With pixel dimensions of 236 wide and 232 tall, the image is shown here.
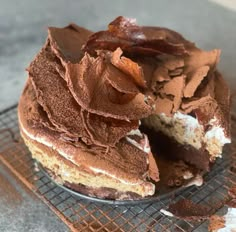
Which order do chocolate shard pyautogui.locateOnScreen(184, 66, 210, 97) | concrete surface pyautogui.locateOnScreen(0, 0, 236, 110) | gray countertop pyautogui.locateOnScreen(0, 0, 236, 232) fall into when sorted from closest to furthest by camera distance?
chocolate shard pyautogui.locateOnScreen(184, 66, 210, 97) < gray countertop pyautogui.locateOnScreen(0, 0, 236, 232) < concrete surface pyautogui.locateOnScreen(0, 0, 236, 110)

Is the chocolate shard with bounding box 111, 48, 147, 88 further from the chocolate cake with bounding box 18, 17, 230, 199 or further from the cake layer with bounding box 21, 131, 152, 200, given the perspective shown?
the cake layer with bounding box 21, 131, 152, 200

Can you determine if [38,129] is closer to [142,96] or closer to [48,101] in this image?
[48,101]

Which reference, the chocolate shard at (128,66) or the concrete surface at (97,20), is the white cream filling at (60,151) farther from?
the concrete surface at (97,20)

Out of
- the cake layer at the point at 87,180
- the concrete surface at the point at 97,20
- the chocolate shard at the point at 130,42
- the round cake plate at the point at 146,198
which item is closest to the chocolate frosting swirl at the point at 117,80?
the chocolate shard at the point at 130,42

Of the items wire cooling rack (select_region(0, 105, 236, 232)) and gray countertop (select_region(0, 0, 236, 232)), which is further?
gray countertop (select_region(0, 0, 236, 232))

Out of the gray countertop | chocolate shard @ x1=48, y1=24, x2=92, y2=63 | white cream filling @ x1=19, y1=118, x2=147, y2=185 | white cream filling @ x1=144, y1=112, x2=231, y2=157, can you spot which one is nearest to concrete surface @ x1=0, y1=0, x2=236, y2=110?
the gray countertop

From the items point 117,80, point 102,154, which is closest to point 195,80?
point 117,80
